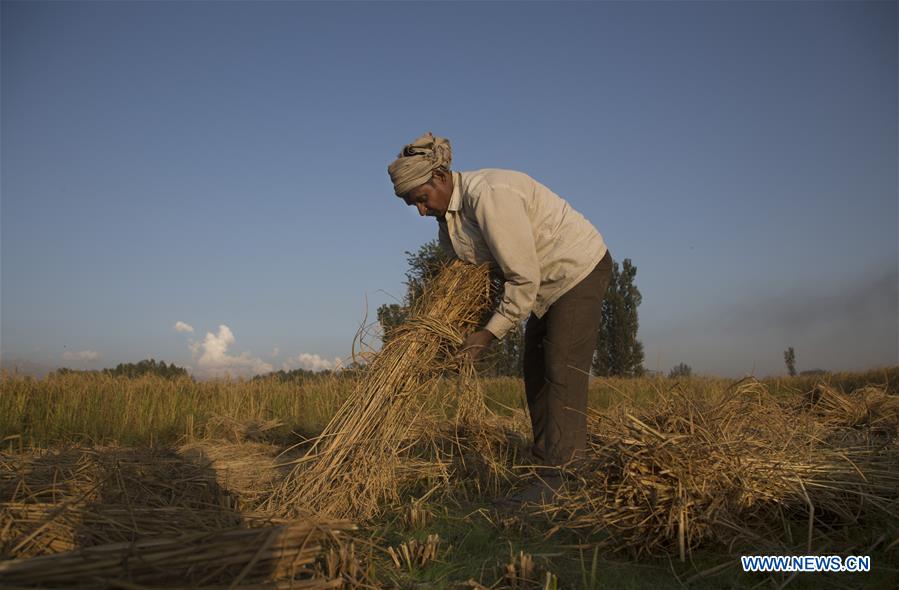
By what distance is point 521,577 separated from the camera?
1.90m

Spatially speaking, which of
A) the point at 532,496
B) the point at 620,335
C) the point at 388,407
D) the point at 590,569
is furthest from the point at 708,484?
the point at 620,335

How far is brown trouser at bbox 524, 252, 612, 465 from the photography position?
126 inches

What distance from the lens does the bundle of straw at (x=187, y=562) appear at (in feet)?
4.71

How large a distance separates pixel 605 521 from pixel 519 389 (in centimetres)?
942

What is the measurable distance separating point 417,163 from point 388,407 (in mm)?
1374

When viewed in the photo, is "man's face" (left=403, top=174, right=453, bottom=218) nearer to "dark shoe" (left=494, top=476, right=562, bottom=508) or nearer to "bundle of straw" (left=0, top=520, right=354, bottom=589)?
"dark shoe" (left=494, top=476, right=562, bottom=508)

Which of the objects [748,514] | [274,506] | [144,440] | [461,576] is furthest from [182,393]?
[748,514]

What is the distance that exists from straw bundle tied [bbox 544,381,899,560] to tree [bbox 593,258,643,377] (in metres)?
24.1

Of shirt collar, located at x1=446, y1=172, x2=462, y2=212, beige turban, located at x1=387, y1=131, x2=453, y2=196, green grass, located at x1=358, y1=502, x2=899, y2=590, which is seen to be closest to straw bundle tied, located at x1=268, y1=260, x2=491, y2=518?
shirt collar, located at x1=446, y1=172, x2=462, y2=212

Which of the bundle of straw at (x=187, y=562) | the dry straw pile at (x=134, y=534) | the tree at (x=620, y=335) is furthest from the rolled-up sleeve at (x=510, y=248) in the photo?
the tree at (x=620, y=335)

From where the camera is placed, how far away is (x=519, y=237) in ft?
10.1

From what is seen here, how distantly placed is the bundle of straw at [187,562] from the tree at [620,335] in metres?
25.2

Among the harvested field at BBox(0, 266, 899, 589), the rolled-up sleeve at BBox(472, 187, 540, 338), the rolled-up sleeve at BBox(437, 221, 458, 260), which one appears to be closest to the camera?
the harvested field at BBox(0, 266, 899, 589)

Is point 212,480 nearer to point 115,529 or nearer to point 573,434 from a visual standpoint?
point 115,529
